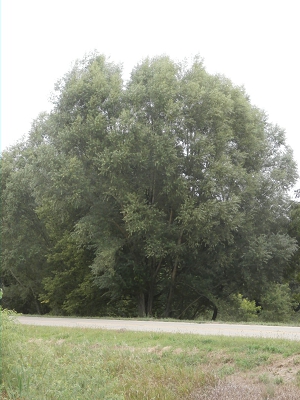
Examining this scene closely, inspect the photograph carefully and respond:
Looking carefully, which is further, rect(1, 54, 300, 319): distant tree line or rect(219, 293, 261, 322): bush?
rect(219, 293, 261, 322): bush

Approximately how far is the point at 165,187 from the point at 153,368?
1406 centimetres

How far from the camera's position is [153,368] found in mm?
13055

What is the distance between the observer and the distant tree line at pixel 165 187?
26203 millimetres

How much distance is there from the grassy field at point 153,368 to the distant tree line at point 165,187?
11.1 m

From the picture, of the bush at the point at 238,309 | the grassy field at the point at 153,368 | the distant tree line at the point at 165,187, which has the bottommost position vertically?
the grassy field at the point at 153,368

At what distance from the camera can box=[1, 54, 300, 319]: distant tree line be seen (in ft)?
86.0

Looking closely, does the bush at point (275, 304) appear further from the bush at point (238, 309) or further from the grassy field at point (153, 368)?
the grassy field at point (153, 368)

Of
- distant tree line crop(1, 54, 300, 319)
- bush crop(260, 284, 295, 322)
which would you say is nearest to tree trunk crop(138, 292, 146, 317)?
distant tree line crop(1, 54, 300, 319)

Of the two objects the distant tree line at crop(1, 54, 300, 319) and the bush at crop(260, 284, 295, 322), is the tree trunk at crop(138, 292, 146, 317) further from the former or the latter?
the bush at crop(260, 284, 295, 322)

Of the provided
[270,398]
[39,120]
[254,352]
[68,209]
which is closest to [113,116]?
[68,209]

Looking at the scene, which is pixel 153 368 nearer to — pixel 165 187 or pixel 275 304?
pixel 165 187

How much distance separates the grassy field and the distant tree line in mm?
11110

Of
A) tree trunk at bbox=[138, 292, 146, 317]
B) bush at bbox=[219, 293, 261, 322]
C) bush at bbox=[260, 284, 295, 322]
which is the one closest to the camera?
tree trunk at bbox=[138, 292, 146, 317]

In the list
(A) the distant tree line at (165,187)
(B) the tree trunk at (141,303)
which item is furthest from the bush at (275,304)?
(B) the tree trunk at (141,303)
